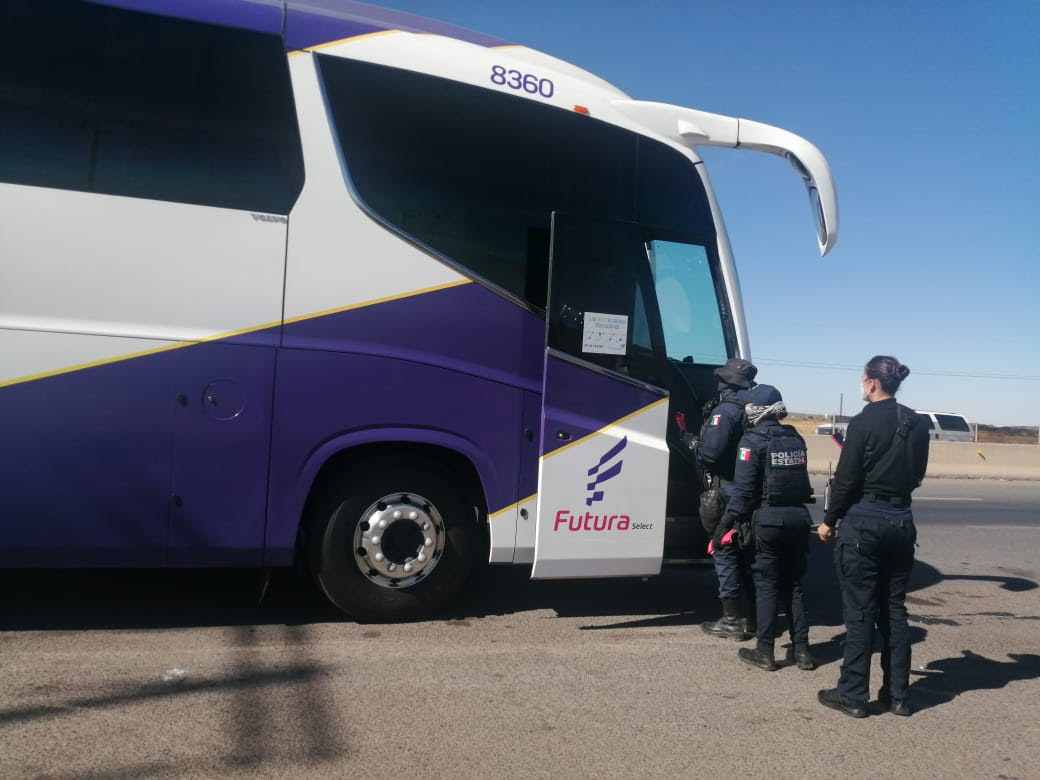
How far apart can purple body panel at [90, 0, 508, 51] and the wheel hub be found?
2977 millimetres

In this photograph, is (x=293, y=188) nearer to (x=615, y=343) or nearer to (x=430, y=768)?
(x=615, y=343)

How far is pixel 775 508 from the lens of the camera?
499 cm

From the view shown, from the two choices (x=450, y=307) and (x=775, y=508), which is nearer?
(x=775, y=508)

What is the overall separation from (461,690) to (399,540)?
49.7 inches

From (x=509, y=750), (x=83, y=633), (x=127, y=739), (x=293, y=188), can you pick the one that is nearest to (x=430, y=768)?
(x=509, y=750)

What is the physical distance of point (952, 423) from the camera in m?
35.8

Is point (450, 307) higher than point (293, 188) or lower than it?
lower

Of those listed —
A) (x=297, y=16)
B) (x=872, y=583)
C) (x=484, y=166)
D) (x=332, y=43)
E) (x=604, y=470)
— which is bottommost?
(x=872, y=583)

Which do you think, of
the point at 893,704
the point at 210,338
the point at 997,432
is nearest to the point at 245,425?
the point at 210,338

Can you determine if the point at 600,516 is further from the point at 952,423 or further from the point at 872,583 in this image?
the point at 952,423

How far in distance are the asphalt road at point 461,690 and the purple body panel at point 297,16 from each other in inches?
148

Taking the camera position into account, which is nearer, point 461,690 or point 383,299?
point 461,690

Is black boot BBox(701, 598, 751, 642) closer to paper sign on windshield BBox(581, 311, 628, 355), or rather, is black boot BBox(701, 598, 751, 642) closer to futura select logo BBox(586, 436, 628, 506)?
futura select logo BBox(586, 436, 628, 506)

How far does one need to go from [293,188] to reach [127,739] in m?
3.18
